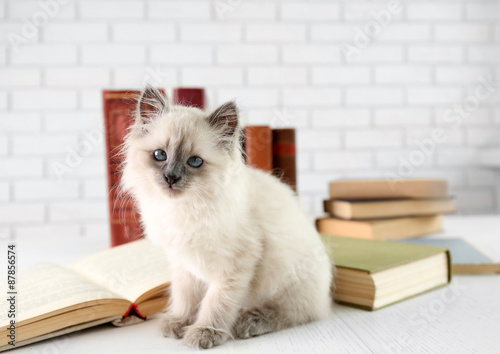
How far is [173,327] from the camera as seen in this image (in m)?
0.91

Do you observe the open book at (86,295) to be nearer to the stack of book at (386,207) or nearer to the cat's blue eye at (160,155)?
the cat's blue eye at (160,155)

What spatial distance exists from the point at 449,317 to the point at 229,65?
5.49ft

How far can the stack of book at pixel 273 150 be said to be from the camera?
1.45m

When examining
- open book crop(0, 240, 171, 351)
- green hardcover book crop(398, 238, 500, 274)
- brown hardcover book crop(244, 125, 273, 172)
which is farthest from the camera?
brown hardcover book crop(244, 125, 273, 172)

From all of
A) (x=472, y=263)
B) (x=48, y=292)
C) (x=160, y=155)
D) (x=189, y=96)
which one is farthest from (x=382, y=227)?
(x=48, y=292)

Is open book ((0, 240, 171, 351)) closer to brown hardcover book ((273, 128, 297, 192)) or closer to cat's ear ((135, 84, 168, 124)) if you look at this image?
cat's ear ((135, 84, 168, 124))

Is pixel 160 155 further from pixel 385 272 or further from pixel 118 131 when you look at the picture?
pixel 118 131

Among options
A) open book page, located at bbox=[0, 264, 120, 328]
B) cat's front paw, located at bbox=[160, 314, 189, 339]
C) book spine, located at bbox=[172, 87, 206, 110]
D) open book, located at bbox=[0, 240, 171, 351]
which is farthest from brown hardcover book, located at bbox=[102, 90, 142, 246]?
cat's front paw, located at bbox=[160, 314, 189, 339]

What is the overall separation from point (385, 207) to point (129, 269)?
2.99ft

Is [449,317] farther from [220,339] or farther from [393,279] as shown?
[220,339]

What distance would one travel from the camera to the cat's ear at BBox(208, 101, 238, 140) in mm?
893

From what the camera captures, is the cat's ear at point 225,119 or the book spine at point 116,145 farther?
the book spine at point 116,145

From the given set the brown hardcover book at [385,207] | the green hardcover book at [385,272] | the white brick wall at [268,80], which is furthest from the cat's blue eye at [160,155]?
the white brick wall at [268,80]

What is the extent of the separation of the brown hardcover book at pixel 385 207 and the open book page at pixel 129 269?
2.23 ft
